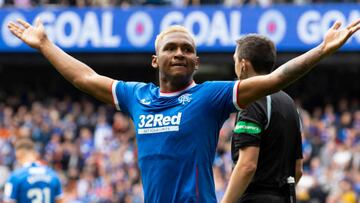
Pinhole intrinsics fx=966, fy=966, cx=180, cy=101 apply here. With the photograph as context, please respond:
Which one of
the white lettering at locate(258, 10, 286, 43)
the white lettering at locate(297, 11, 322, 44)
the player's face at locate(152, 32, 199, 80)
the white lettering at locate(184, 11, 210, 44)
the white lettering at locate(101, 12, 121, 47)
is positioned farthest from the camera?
the white lettering at locate(101, 12, 121, 47)

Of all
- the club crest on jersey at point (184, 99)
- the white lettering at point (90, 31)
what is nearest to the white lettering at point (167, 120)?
the club crest on jersey at point (184, 99)

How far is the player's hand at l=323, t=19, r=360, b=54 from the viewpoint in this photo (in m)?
5.14

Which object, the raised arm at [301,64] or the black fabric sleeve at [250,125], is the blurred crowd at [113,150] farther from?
the raised arm at [301,64]

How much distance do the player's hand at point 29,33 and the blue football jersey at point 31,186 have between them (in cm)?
505

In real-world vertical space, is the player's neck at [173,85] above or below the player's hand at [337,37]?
below

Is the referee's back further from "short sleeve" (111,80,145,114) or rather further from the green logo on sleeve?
"short sleeve" (111,80,145,114)

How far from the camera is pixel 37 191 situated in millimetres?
10898

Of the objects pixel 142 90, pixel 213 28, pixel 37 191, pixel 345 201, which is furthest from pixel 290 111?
pixel 213 28

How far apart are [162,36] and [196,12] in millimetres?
17572

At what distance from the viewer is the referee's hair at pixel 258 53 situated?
20.5 ft

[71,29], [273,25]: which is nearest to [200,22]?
[273,25]

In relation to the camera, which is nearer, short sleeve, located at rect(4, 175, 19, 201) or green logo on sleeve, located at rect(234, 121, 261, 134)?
green logo on sleeve, located at rect(234, 121, 261, 134)

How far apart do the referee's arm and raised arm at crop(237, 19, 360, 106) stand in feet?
2.44

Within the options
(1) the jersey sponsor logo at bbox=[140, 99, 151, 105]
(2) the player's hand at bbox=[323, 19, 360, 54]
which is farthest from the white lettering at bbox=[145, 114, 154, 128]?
(2) the player's hand at bbox=[323, 19, 360, 54]
